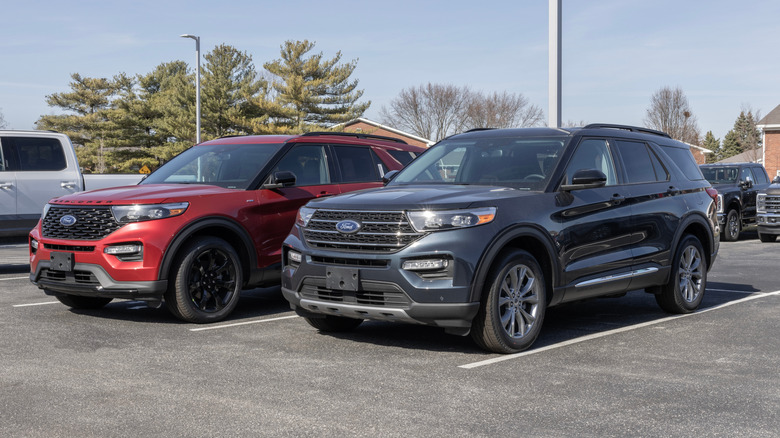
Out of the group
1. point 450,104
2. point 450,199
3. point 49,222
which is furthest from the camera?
point 450,104

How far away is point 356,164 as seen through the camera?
9703 millimetres

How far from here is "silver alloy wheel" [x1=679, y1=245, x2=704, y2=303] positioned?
8.35 metres

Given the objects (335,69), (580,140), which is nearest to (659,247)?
(580,140)

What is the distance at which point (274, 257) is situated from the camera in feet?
27.4

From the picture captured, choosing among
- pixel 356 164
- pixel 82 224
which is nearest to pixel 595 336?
pixel 356 164

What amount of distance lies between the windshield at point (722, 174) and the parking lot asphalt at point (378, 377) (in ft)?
45.9

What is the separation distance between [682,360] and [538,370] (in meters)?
1.17

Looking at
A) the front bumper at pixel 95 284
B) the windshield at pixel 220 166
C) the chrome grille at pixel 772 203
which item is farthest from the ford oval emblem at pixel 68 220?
the chrome grille at pixel 772 203

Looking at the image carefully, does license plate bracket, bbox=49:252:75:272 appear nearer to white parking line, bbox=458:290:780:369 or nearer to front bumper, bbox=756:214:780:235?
white parking line, bbox=458:290:780:369

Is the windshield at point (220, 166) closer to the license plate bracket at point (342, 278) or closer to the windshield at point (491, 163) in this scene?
the windshield at point (491, 163)

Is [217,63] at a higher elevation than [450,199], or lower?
higher

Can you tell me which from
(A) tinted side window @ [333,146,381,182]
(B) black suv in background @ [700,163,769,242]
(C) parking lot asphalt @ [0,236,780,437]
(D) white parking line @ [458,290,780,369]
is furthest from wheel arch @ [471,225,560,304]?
(B) black suv in background @ [700,163,769,242]

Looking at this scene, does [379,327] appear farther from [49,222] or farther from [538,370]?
[49,222]

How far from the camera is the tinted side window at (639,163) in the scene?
789cm
